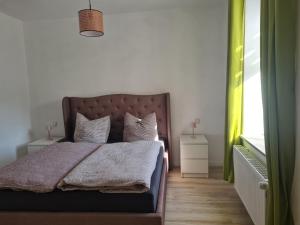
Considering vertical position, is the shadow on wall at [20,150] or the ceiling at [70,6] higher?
the ceiling at [70,6]

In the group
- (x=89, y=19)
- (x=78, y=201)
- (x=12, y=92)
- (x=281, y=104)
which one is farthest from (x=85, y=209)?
(x=12, y=92)

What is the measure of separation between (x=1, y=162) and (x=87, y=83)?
5.76 feet

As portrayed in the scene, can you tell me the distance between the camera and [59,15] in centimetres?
369

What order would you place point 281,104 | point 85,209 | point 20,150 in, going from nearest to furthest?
point 281,104 → point 85,209 → point 20,150

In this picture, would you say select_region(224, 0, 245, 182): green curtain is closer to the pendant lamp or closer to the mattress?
the mattress

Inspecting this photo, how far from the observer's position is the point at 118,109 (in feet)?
12.2

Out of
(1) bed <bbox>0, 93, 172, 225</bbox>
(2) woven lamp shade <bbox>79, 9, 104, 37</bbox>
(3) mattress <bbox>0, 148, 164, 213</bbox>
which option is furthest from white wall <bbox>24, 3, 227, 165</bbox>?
(3) mattress <bbox>0, 148, 164, 213</bbox>

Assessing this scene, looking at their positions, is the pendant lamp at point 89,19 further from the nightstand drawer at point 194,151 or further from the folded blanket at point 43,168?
the nightstand drawer at point 194,151

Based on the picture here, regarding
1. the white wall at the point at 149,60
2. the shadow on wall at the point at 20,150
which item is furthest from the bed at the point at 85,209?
the shadow on wall at the point at 20,150

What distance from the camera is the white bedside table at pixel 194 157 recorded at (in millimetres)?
3258

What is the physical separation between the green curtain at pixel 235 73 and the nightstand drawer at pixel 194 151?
462 mm

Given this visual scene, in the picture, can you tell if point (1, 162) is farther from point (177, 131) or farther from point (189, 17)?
point (189, 17)

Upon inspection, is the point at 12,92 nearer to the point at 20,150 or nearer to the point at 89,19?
the point at 20,150

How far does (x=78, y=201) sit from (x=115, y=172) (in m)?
0.37
